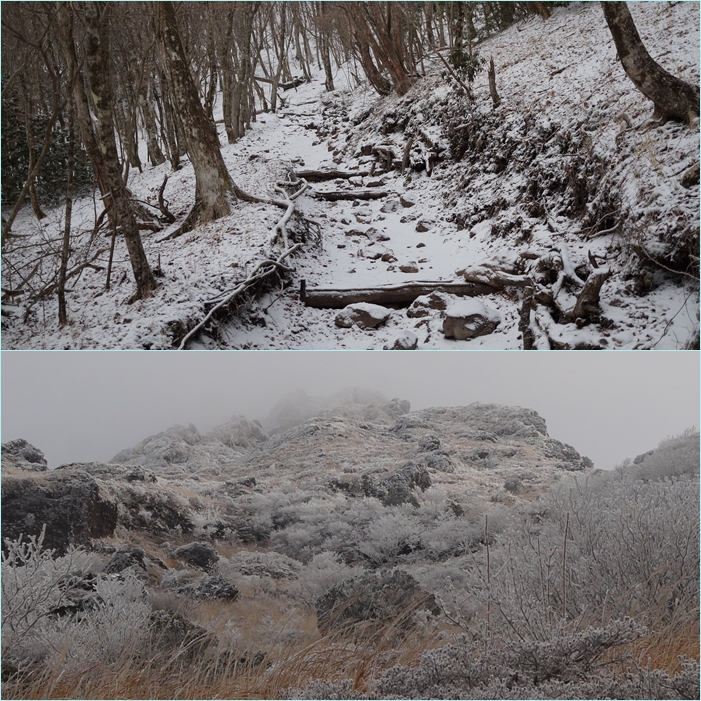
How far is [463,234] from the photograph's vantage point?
7.99m

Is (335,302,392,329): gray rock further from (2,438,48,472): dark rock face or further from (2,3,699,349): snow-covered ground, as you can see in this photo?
(2,438,48,472): dark rock face

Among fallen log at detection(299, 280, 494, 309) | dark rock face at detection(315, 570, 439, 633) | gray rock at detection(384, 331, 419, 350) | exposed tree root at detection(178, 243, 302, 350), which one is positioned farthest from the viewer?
fallen log at detection(299, 280, 494, 309)

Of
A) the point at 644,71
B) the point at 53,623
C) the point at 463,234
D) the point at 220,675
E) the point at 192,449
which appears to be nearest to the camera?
the point at 220,675

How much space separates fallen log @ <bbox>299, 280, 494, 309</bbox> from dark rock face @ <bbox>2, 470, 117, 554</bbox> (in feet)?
10.8

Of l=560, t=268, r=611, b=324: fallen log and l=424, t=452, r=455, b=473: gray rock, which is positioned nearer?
l=560, t=268, r=611, b=324: fallen log

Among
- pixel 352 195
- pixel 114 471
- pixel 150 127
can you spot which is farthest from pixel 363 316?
pixel 150 127

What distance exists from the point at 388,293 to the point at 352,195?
471cm

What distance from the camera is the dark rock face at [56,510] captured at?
489 cm

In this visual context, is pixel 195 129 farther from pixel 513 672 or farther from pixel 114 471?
pixel 513 672

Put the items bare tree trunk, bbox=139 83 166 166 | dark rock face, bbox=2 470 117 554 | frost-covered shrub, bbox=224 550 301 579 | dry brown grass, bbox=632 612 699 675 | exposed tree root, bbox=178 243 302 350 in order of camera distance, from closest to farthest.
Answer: dry brown grass, bbox=632 612 699 675 < dark rock face, bbox=2 470 117 554 < frost-covered shrub, bbox=224 550 301 579 < exposed tree root, bbox=178 243 302 350 < bare tree trunk, bbox=139 83 166 166

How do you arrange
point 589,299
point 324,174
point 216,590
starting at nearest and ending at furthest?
point 216,590 < point 589,299 < point 324,174

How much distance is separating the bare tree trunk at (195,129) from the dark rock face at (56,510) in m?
4.60

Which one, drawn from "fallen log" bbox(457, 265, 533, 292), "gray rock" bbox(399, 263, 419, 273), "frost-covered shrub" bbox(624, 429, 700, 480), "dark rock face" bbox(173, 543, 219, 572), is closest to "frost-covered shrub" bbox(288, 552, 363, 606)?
"dark rock face" bbox(173, 543, 219, 572)

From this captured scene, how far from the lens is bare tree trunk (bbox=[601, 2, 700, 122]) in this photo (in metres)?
5.70
